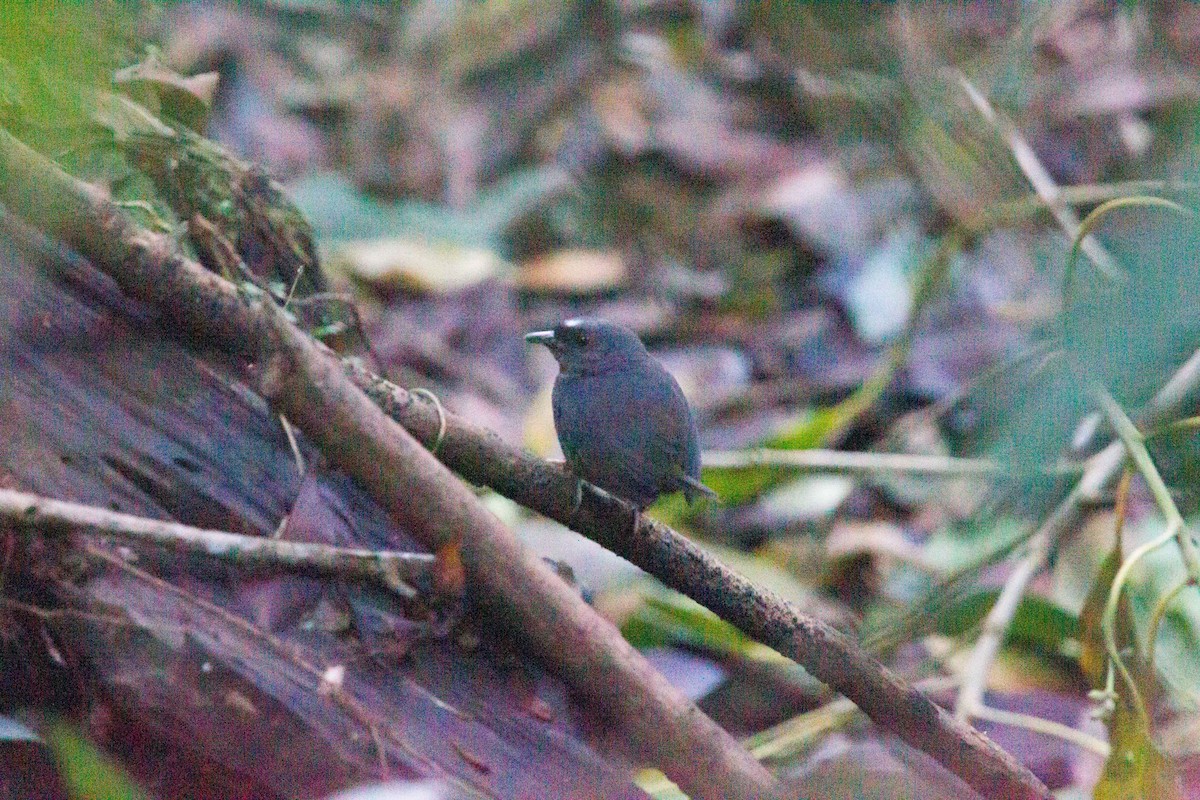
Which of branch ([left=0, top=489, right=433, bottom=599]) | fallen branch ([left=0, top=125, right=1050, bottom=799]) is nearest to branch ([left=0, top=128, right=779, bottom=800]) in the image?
fallen branch ([left=0, top=125, right=1050, bottom=799])

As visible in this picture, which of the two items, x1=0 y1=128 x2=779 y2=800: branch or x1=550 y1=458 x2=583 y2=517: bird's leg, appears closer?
x1=0 y1=128 x2=779 y2=800: branch

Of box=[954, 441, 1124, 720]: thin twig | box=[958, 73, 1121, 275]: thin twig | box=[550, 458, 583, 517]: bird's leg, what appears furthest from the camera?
box=[958, 73, 1121, 275]: thin twig

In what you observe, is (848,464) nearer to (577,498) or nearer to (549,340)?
(549,340)

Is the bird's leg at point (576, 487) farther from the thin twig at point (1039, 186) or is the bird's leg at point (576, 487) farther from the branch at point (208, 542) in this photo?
the thin twig at point (1039, 186)

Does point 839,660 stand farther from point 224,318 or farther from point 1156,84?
point 1156,84

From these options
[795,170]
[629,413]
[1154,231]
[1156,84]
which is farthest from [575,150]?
[629,413]

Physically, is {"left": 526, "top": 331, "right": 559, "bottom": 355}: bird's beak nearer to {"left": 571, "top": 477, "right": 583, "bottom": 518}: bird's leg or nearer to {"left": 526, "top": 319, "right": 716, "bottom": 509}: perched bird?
{"left": 526, "top": 319, "right": 716, "bottom": 509}: perched bird
